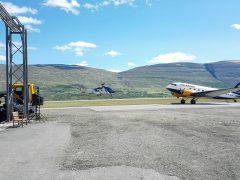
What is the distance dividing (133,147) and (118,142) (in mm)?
1295

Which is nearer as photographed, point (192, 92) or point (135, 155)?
point (135, 155)

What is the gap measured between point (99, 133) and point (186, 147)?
547 centimetres

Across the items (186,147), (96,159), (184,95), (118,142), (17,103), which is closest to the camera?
(96,159)

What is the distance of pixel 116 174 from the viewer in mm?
8477

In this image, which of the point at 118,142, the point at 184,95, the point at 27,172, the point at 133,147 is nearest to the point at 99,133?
the point at 118,142

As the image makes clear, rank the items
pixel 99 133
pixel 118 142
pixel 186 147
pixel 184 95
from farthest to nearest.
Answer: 1. pixel 184 95
2. pixel 99 133
3. pixel 118 142
4. pixel 186 147

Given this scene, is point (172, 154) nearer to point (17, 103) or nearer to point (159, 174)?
point (159, 174)

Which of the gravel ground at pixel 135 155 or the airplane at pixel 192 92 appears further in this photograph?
the airplane at pixel 192 92

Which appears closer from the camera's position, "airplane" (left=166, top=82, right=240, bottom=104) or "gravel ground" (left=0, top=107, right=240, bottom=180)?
"gravel ground" (left=0, top=107, right=240, bottom=180)

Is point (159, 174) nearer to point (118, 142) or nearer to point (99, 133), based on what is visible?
point (118, 142)

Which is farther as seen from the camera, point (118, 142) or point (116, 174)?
point (118, 142)

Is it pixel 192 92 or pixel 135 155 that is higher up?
pixel 192 92

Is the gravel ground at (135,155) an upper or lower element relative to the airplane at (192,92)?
lower

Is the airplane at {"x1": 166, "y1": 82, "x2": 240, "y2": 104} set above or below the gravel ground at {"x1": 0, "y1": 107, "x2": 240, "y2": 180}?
above
